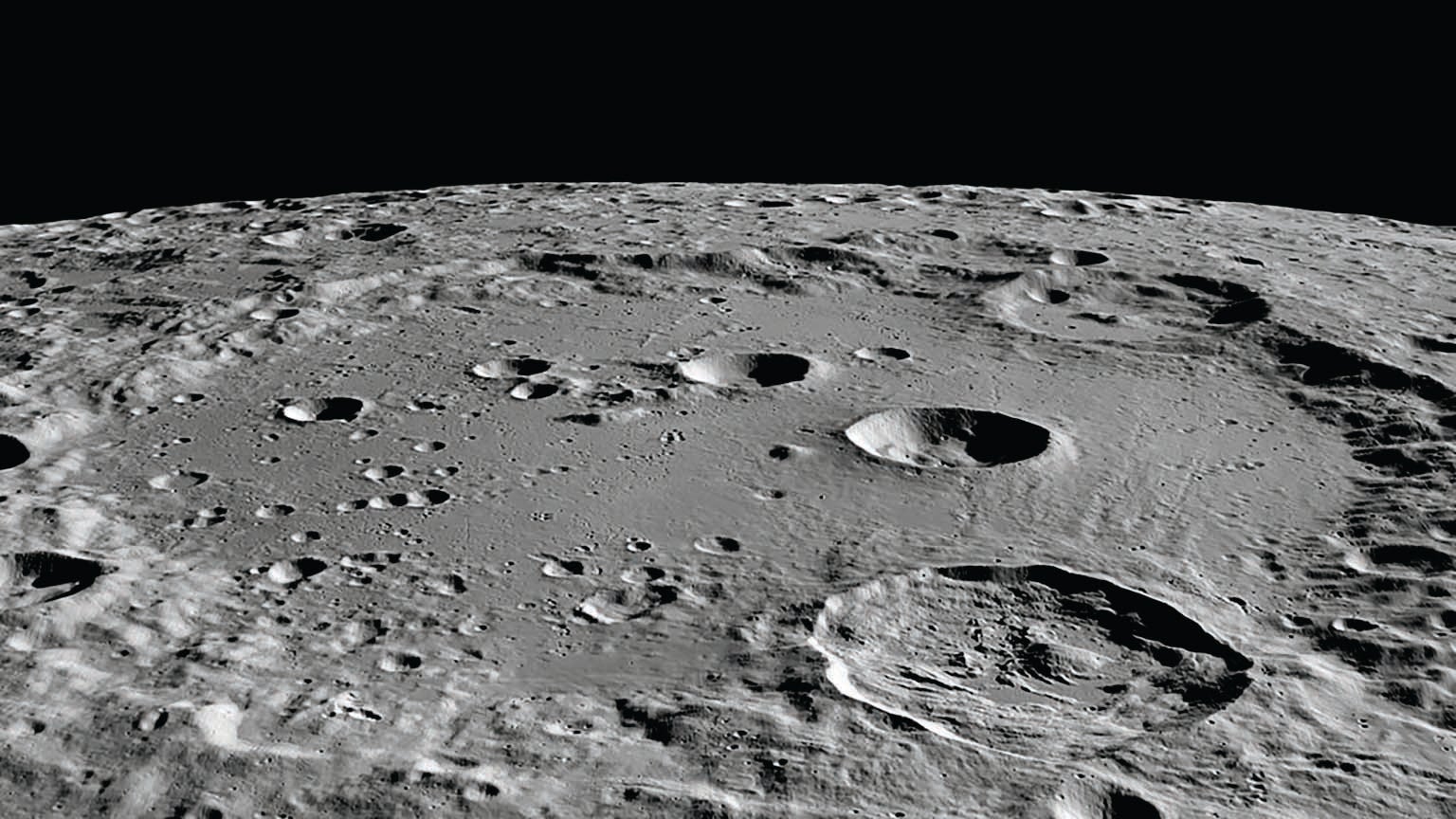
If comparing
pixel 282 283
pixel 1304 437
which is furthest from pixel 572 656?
pixel 282 283

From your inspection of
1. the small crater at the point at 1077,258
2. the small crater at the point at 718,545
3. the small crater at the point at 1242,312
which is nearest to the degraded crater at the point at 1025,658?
the small crater at the point at 718,545

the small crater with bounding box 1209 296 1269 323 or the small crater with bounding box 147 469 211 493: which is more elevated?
the small crater with bounding box 1209 296 1269 323

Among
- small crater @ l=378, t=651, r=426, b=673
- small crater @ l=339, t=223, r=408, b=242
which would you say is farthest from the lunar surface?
small crater @ l=339, t=223, r=408, b=242

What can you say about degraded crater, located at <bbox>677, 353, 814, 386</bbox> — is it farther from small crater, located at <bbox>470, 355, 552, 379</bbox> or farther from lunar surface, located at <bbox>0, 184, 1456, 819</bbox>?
small crater, located at <bbox>470, 355, 552, 379</bbox>

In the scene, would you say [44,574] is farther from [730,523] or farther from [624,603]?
[730,523]

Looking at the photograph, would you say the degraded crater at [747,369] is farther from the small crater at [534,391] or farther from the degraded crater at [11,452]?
the degraded crater at [11,452]

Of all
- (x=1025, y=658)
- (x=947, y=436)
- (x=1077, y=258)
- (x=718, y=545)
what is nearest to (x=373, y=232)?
(x=1077, y=258)
